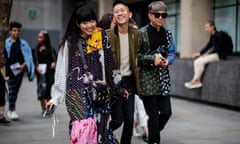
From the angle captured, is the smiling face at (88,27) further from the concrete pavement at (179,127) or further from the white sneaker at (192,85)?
the white sneaker at (192,85)

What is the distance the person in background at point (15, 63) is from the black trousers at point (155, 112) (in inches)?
173

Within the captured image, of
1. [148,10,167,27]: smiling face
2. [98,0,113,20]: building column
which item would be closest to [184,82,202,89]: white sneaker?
[148,10,167,27]: smiling face

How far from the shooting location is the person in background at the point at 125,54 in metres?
6.20

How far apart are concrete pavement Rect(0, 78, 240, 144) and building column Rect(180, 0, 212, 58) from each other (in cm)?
312

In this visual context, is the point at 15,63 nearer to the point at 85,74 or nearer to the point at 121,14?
the point at 121,14

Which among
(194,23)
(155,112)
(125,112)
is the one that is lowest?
(155,112)

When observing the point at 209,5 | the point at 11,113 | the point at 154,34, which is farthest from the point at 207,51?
the point at 154,34

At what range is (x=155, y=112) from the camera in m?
6.67

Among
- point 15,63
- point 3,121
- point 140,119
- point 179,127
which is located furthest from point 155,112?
point 15,63

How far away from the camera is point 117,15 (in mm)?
6262

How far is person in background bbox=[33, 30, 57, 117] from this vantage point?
11273mm

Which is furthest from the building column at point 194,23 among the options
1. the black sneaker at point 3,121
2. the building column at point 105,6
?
the building column at point 105,6

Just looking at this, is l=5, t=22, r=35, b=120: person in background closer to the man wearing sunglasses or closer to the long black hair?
the man wearing sunglasses

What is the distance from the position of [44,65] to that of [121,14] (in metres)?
5.38
